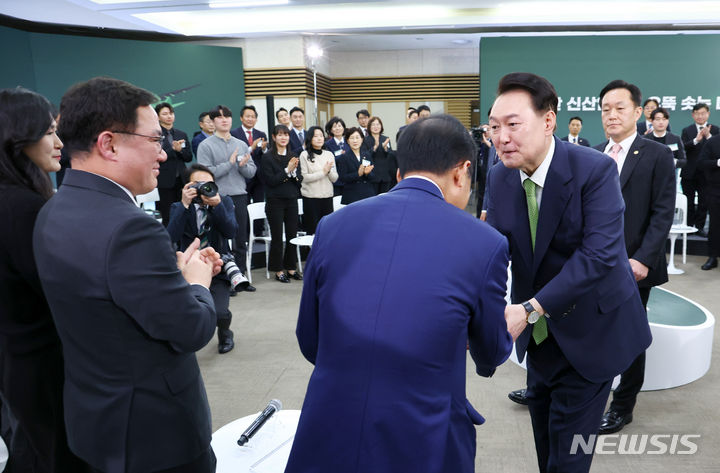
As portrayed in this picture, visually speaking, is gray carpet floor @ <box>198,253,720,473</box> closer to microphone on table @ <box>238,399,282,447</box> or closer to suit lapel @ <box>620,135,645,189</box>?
microphone on table @ <box>238,399,282,447</box>

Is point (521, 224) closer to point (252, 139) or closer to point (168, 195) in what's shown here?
point (168, 195)

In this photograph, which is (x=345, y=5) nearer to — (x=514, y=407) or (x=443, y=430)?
→ (x=514, y=407)

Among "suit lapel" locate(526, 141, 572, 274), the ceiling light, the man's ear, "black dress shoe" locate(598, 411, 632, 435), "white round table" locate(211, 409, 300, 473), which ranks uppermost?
the ceiling light

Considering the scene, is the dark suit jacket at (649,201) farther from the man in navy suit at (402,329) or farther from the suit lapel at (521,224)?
the man in navy suit at (402,329)

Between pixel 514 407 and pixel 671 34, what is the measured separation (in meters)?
8.99

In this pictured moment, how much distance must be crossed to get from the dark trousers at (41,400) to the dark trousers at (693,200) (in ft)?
23.7

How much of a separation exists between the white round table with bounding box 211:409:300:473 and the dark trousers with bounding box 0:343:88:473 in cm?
49

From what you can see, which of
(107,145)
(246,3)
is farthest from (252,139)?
(107,145)

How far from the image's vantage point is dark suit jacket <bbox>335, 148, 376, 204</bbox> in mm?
6098

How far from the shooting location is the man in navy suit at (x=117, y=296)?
3.80 ft

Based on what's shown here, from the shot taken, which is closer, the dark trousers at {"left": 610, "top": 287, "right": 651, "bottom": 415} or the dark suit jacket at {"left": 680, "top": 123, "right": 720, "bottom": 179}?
the dark trousers at {"left": 610, "top": 287, "right": 651, "bottom": 415}

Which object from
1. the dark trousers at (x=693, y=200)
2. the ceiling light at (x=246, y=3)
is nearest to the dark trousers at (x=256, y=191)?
the ceiling light at (x=246, y=3)

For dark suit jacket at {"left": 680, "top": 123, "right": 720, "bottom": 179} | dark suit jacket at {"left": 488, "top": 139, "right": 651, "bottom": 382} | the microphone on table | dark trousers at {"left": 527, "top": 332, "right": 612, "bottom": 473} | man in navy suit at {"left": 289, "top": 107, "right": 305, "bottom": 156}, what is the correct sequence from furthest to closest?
man in navy suit at {"left": 289, "top": 107, "right": 305, "bottom": 156}
dark suit jacket at {"left": 680, "top": 123, "right": 720, "bottom": 179}
the microphone on table
dark trousers at {"left": 527, "top": 332, "right": 612, "bottom": 473}
dark suit jacket at {"left": 488, "top": 139, "right": 651, "bottom": 382}

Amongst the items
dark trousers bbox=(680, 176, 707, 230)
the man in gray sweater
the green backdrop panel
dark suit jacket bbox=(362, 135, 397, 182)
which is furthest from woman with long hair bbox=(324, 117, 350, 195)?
dark trousers bbox=(680, 176, 707, 230)
